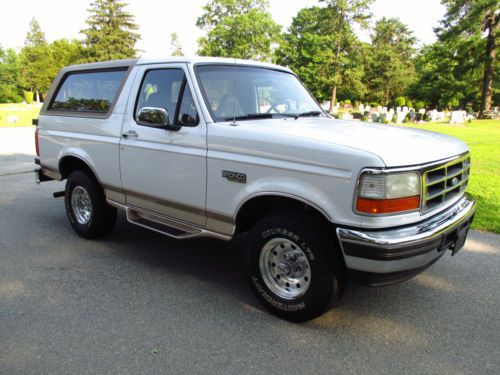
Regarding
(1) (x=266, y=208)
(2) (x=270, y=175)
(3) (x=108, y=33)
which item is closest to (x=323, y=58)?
(3) (x=108, y=33)

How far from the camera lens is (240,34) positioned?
5497cm

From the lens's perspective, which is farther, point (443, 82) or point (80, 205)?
point (443, 82)

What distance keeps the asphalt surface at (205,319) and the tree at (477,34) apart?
4137 cm

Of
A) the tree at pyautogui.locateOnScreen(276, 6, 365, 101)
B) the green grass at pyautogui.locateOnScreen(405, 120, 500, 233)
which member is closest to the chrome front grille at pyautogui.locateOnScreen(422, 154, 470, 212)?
the green grass at pyautogui.locateOnScreen(405, 120, 500, 233)

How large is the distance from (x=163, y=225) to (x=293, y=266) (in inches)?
60.7

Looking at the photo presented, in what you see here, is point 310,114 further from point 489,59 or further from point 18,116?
point 489,59

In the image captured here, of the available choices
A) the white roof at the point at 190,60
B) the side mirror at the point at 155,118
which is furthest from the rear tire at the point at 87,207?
the white roof at the point at 190,60

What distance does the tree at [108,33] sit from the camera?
208ft

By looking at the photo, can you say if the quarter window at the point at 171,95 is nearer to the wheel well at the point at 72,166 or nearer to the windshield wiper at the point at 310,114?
the windshield wiper at the point at 310,114

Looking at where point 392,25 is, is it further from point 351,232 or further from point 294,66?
point 351,232

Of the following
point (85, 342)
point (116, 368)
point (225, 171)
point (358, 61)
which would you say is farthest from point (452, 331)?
point (358, 61)

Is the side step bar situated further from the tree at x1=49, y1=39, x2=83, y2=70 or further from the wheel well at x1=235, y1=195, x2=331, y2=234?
the tree at x1=49, y1=39, x2=83, y2=70

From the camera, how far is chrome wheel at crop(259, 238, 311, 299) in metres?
3.19

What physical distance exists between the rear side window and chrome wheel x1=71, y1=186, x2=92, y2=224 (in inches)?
40.8
